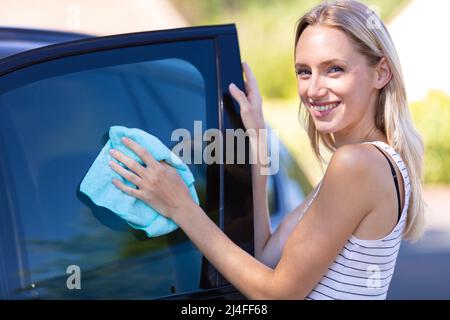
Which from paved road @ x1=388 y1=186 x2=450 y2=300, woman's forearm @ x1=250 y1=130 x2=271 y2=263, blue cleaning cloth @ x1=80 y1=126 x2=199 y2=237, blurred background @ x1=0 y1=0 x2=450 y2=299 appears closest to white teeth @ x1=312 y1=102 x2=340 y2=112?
woman's forearm @ x1=250 y1=130 x2=271 y2=263

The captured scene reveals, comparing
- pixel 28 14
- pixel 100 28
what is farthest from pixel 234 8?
pixel 28 14

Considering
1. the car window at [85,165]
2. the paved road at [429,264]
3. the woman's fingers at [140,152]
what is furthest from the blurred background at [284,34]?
the woman's fingers at [140,152]

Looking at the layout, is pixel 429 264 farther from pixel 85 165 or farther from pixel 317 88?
pixel 85 165

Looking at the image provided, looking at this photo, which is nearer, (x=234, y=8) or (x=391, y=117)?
(x=391, y=117)

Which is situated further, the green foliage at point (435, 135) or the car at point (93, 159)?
the green foliage at point (435, 135)

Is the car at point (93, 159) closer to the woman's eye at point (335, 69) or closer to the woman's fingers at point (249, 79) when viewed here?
the woman's fingers at point (249, 79)

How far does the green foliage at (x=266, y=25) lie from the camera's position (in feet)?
28.2

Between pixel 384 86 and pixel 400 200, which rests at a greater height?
pixel 384 86

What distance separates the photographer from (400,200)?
193 cm

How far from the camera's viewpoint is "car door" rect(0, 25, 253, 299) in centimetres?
198

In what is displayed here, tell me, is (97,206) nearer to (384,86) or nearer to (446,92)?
(384,86)

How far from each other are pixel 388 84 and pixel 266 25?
23.3 feet

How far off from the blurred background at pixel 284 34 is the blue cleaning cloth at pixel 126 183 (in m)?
5.15
